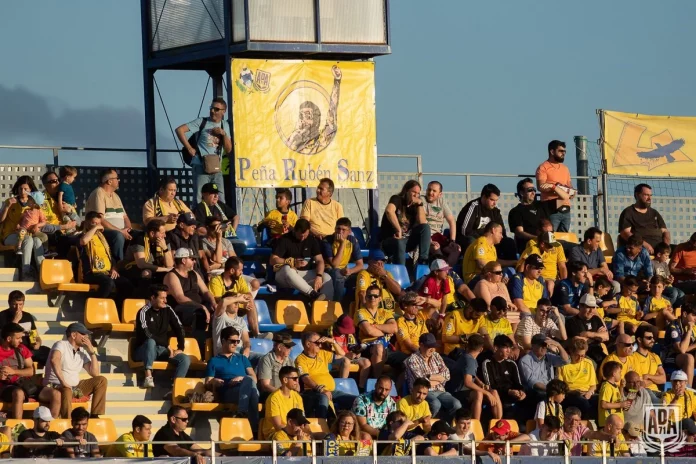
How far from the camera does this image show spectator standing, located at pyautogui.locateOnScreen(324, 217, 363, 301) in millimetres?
18172

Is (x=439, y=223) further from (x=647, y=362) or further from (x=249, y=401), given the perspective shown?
(x=249, y=401)

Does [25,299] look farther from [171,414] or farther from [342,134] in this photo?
[342,134]

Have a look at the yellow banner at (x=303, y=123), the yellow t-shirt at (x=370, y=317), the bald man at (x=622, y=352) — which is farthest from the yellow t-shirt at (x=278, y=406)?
the yellow banner at (x=303, y=123)

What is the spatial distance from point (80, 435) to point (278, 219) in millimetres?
5664

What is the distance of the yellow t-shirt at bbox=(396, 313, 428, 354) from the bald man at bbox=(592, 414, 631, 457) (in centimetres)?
220

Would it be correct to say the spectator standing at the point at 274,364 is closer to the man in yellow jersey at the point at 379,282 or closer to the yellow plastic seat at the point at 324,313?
the yellow plastic seat at the point at 324,313

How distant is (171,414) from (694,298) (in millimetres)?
7646

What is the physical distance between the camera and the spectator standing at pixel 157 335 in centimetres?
1571

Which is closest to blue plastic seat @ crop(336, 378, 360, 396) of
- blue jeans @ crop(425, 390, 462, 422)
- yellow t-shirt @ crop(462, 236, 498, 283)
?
blue jeans @ crop(425, 390, 462, 422)

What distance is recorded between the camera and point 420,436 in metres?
15.1

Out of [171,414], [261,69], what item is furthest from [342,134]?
[171,414]

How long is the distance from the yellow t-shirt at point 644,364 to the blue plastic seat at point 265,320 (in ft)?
12.2

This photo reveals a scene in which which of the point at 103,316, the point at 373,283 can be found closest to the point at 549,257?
the point at 373,283

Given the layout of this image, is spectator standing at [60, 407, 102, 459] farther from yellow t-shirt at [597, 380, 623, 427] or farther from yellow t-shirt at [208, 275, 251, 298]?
yellow t-shirt at [597, 380, 623, 427]
